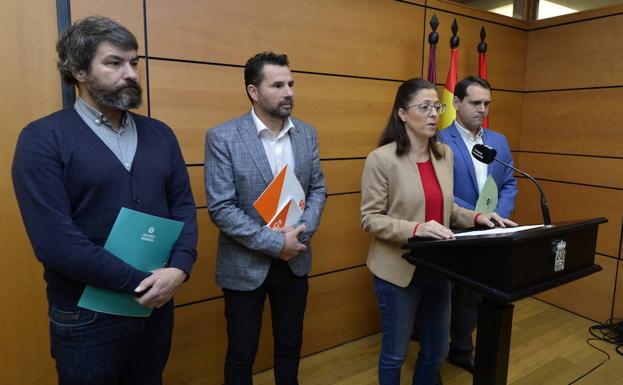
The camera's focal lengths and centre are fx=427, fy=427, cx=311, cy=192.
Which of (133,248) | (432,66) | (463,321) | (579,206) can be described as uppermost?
(432,66)

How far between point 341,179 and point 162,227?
1.61 metres

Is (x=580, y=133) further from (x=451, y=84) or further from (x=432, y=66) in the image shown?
(x=432, y=66)

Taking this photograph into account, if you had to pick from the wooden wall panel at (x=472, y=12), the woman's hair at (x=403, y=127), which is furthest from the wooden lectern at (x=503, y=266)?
the wooden wall panel at (x=472, y=12)

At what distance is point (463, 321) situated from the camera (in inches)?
104

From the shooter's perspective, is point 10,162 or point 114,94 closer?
point 114,94

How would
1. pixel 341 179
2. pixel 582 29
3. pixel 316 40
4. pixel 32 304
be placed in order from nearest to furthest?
pixel 32 304 → pixel 316 40 → pixel 341 179 → pixel 582 29

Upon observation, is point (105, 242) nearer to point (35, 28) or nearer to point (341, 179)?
point (35, 28)

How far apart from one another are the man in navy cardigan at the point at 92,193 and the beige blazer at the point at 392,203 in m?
0.83

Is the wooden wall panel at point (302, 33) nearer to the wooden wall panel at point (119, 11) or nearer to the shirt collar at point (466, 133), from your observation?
the wooden wall panel at point (119, 11)

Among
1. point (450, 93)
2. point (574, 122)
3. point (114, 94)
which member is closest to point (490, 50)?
point (450, 93)

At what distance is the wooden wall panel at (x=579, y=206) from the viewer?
3264 millimetres

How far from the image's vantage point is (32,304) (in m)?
2.01

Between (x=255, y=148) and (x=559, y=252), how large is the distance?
3.82 ft

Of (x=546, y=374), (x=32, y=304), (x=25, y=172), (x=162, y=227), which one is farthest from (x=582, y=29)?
(x=32, y=304)
